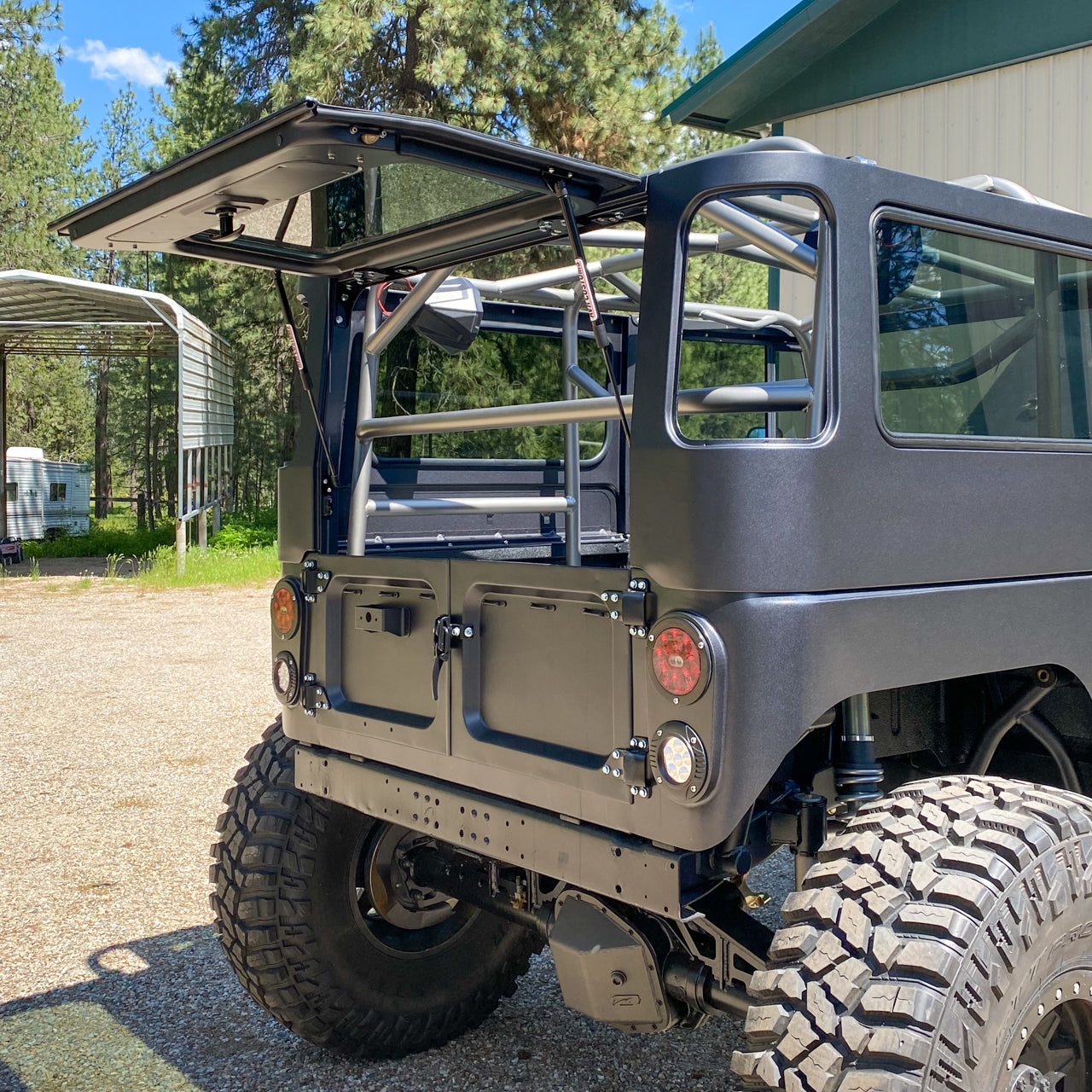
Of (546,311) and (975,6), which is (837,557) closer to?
(546,311)

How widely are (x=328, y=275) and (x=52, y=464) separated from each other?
2414 cm

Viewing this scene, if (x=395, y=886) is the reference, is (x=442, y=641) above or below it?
above

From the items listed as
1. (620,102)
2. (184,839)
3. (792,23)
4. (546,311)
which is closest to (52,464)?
(620,102)

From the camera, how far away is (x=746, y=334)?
488 centimetres

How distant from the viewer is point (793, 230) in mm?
2834

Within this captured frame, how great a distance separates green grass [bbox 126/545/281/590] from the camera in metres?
16.4

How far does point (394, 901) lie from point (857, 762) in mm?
1562

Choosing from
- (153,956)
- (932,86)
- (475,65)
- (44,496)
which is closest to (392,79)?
(475,65)

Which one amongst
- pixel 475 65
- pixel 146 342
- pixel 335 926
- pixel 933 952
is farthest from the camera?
pixel 146 342

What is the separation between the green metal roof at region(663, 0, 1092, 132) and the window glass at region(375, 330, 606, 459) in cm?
615

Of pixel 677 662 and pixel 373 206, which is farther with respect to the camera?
pixel 373 206

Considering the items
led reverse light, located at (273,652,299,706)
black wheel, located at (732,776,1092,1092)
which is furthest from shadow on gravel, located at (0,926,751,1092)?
black wheel, located at (732,776,1092,1092)

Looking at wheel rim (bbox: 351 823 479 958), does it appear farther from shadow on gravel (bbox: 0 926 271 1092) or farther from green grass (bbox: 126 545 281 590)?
green grass (bbox: 126 545 281 590)

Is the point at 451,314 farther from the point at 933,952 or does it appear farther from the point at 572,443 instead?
the point at 933,952
